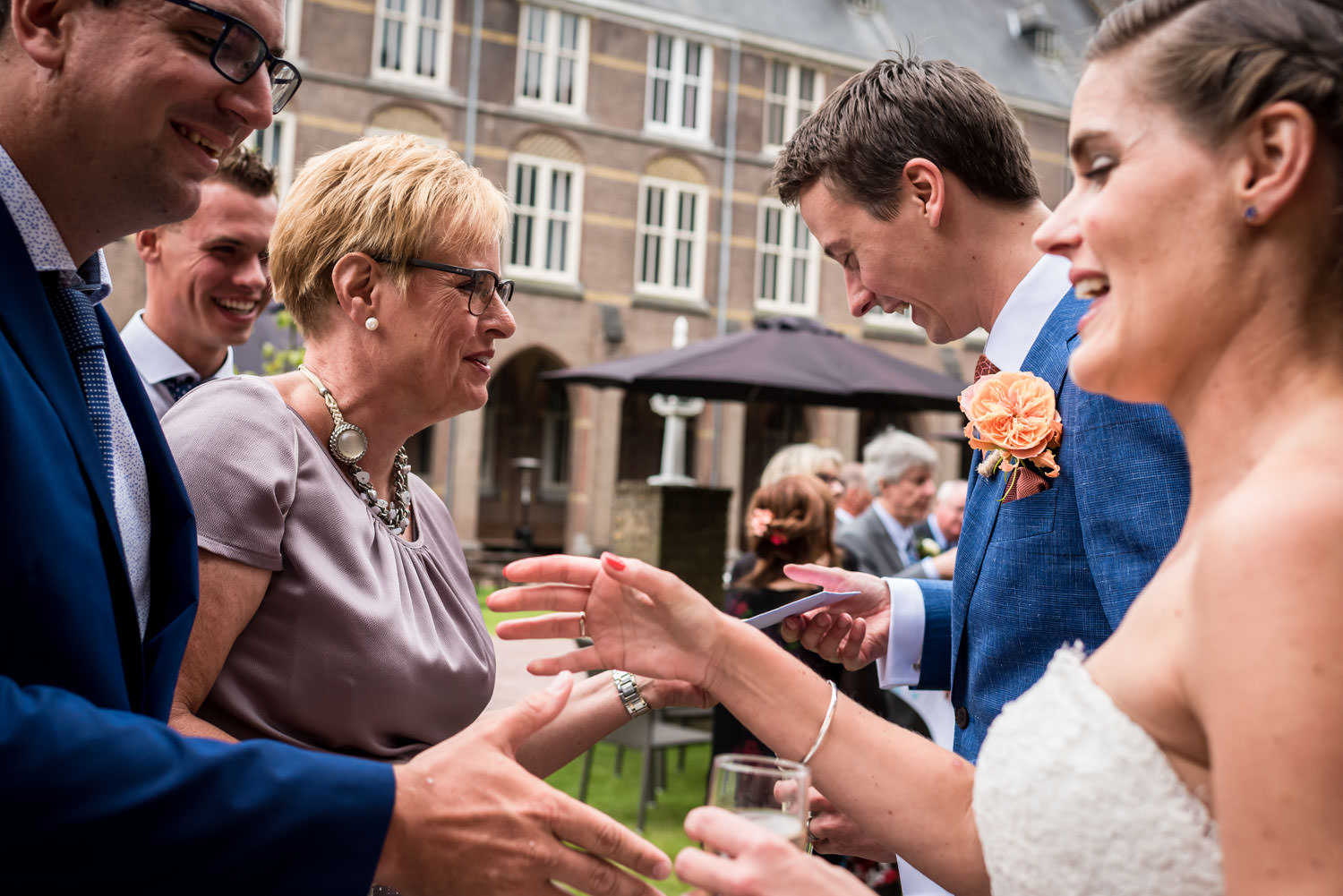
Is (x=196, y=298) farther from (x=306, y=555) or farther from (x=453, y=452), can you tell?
(x=453, y=452)

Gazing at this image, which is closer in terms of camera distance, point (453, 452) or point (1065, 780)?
point (1065, 780)

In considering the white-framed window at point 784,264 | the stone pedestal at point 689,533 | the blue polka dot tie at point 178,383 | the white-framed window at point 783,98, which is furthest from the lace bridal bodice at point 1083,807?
the white-framed window at point 783,98

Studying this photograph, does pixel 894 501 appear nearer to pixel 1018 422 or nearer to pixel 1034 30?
pixel 1018 422

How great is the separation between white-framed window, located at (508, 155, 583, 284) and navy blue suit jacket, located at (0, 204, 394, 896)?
1902 cm

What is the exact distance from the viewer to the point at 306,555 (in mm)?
1874

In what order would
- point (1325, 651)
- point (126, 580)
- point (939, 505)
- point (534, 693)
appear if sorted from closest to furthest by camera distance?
1. point (1325, 651)
2. point (126, 580)
3. point (534, 693)
4. point (939, 505)

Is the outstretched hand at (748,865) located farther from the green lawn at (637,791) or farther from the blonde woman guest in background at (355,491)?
the green lawn at (637,791)

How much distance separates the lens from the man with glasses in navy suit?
45.4 inches

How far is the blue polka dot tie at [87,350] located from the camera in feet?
4.89

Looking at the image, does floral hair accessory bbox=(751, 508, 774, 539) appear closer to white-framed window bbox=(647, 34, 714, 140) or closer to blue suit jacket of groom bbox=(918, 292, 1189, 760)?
blue suit jacket of groom bbox=(918, 292, 1189, 760)

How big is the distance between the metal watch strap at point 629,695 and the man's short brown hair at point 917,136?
1.14 m

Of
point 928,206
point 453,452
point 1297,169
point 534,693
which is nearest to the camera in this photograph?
point 1297,169

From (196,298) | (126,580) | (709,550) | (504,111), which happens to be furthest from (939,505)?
(504,111)

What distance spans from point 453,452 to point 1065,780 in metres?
18.8
